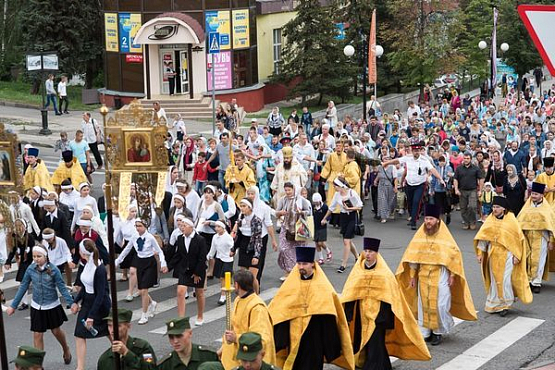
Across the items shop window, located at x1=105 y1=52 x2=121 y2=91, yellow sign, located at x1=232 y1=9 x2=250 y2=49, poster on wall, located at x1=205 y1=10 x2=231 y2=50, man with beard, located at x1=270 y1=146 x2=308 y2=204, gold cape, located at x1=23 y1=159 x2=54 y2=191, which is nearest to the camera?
gold cape, located at x1=23 y1=159 x2=54 y2=191

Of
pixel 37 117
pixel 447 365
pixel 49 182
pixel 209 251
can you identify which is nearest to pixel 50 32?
pixel 37 117

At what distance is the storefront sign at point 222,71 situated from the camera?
4219 centimetres

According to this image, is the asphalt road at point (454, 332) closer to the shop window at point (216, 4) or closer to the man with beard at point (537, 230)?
the man with beard at point (537, 230)

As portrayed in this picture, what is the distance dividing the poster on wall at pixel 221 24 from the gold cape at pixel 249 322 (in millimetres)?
31072

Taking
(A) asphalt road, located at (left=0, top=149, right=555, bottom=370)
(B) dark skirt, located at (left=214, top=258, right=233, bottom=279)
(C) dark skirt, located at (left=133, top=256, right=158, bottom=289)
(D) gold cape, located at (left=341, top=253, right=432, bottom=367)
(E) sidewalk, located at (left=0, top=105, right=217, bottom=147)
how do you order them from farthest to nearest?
1. (E) sidewalk, located at (left=0, top=105, right=217, bottom=147)
2. (B) dark skirt, located at (left=214, top=258, right=233, bottom=279)
3. (C) dark skirt, located at (left=133, top=256, right=158, bottom=289)
4. (A) asphalt road, located at (left=0, top=149, right=555, bottom=370)
5. (D) gold cape, located at (left=341, top=253, right=432, bottom=367)

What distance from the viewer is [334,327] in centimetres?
1288

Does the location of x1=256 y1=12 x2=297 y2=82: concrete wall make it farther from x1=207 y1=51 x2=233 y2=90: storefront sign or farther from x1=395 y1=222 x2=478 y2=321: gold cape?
x1=395 y1=222 x2=478 y2=321: gold cape

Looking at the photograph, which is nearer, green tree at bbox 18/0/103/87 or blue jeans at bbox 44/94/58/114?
blue jeans at bbox 44/94/58/114

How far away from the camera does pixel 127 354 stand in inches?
410

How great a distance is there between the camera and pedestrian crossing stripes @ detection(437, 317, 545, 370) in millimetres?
14094

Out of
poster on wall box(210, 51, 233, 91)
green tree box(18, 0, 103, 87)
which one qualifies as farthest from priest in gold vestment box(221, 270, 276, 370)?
green tree box(18, 0, 103, 87)

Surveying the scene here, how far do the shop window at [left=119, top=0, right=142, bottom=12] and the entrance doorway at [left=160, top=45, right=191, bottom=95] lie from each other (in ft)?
A: 5.68

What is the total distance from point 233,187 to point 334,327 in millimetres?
8898

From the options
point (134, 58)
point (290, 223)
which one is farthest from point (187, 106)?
point (290, 223)
